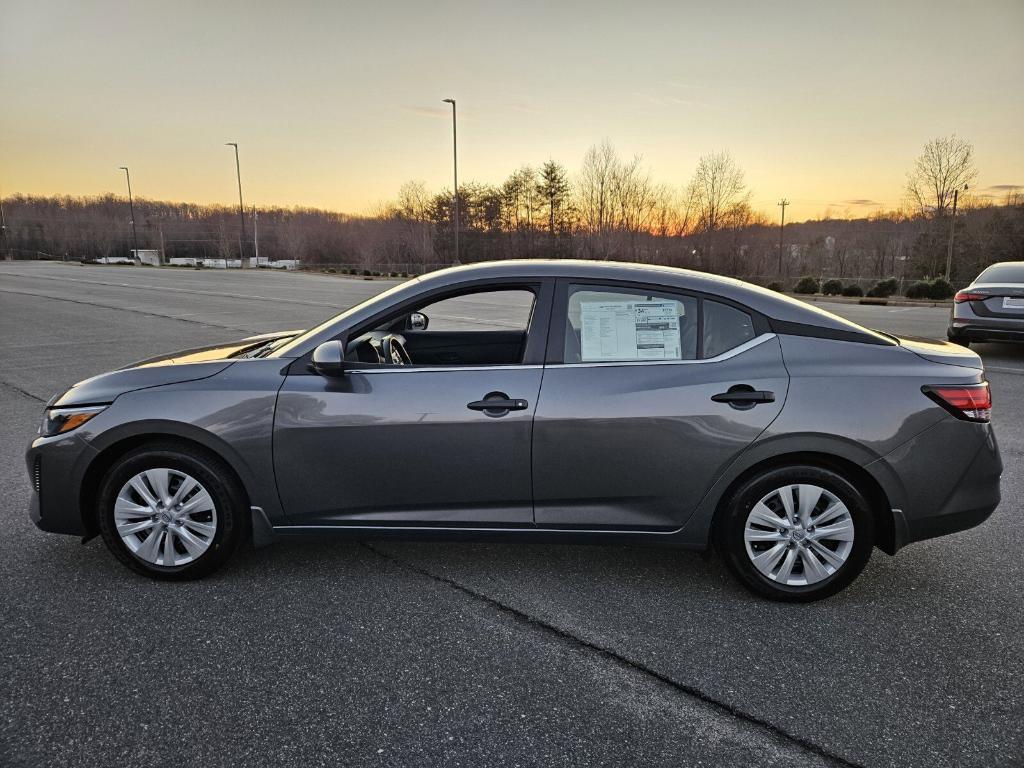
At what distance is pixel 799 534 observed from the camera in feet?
10.6

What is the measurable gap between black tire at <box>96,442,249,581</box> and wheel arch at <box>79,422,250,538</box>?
19 millimetres

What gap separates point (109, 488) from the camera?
3.42m

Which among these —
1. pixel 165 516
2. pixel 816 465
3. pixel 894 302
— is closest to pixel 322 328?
pixel 165 516

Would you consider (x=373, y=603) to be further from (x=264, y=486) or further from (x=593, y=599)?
(x=593, y=599)

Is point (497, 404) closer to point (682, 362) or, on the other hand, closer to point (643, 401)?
point (643, 401)

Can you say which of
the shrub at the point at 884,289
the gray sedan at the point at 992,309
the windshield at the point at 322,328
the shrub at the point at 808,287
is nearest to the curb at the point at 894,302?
the shrub at the point at 884,289

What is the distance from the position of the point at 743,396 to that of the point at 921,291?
101 feet

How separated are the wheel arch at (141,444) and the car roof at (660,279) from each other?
1271 mm

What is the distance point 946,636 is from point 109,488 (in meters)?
3.90

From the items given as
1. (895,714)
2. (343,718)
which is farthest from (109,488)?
(895,714)

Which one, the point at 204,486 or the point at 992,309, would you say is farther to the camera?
the point at 992,309

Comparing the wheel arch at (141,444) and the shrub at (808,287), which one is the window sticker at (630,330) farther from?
the shrub at (808,287)

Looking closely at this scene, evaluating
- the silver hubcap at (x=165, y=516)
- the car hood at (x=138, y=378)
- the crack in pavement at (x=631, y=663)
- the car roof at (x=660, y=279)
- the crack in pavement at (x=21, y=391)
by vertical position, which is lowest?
the crack in pavement at (x=631, y=663)

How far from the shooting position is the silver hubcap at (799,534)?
3217 millimetres
